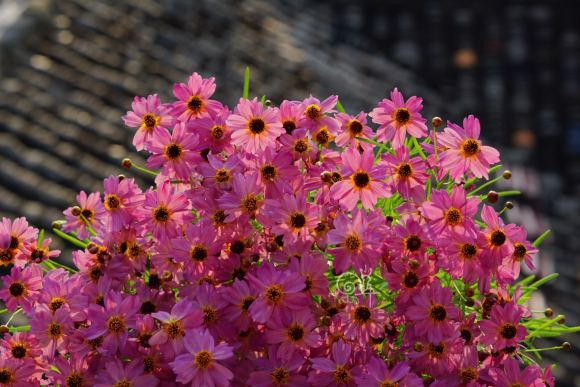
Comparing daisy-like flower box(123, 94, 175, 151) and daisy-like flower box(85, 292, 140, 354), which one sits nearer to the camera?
daisy-like flower box(85, 292, 140, 354)

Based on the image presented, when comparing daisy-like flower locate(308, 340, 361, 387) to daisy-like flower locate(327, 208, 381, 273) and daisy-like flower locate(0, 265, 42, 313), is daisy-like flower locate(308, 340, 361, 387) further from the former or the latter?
daisy-like flower locate(0, 265, 42, 313)

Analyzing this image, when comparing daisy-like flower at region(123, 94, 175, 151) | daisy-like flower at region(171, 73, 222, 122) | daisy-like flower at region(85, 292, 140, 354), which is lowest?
daisy-like flower at region(85, 292, 140, 354)

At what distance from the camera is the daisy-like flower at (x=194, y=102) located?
3.31ft

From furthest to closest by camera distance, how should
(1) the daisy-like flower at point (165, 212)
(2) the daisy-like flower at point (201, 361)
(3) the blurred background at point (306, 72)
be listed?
(3) the blurred background at point (306, 72), (1) the daisy-like flower at point (165, 212), (2) the daisy-like flower at point (201, 361)

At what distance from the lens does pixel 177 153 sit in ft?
3.16

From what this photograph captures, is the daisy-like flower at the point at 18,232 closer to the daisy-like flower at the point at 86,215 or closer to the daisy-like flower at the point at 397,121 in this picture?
the daisy-like flower at the point at 86,215

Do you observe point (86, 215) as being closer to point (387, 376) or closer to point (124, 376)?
point (124, 376)

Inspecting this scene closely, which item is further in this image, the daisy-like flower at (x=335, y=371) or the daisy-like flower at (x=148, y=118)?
the daisy-like flower at (x=148, y=118)

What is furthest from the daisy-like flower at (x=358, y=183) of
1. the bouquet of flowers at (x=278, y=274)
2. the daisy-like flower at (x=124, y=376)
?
the daisy-like flower at (x=124, y=376)

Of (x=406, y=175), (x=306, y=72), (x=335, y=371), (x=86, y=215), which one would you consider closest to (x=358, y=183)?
(x=406, y=175)

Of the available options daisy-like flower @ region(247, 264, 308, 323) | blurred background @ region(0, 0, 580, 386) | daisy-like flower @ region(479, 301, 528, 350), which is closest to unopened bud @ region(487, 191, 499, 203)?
daisy-like flower @ region(479, 301, 528, 350)

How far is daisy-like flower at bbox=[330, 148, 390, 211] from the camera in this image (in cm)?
91

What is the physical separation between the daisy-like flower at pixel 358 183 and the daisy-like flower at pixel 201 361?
171mm

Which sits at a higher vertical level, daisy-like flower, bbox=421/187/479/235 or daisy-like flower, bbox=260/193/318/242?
daisy-like flower, bbox=421/187/479/235
